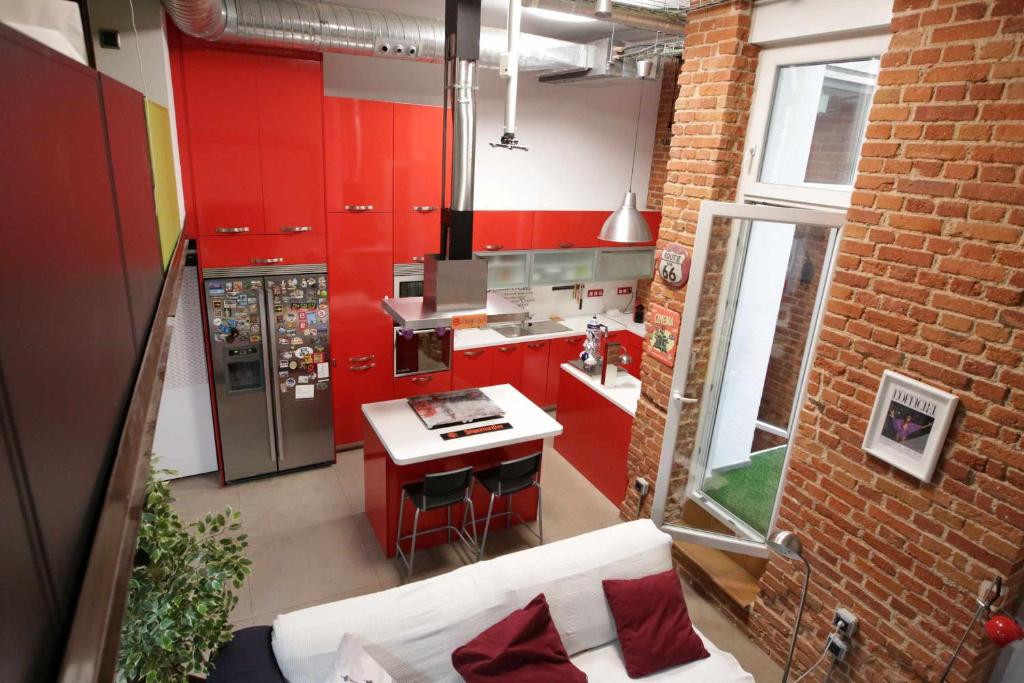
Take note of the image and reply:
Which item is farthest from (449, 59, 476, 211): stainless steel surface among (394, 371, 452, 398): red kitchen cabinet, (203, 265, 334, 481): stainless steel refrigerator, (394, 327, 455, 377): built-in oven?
(394, 371, 452, 398): red kitchen cabinet

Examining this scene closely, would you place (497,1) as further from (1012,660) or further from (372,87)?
(1012,660)

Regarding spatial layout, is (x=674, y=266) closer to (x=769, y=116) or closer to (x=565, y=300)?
(x=769, y=116)

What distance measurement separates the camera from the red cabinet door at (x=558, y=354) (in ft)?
19.9

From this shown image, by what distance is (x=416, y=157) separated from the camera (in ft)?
15.6

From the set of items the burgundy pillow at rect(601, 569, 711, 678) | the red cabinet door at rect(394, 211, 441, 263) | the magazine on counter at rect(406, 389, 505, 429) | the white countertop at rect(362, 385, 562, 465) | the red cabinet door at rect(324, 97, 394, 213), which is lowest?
the burgundy pillow at rect(601, 569, 711, 678)

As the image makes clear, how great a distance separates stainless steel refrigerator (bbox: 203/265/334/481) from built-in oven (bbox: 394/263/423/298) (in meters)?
0.61

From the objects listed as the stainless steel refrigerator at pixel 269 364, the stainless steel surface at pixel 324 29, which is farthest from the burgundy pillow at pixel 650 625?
the stainless steel surface at pixel 324 29

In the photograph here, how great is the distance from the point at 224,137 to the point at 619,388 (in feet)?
11.3

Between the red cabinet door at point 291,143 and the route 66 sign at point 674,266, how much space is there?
8.46ft

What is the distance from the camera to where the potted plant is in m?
1.70

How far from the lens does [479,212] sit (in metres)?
5.38

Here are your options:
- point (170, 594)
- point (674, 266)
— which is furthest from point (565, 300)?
point (170, 594)

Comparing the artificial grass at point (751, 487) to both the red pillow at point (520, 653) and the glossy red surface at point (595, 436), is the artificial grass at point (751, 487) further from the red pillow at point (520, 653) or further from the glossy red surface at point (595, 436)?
the red pillow at point (520, 653)

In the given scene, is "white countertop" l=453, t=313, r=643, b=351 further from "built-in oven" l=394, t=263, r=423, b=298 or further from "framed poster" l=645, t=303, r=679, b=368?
"framed poster" l=645, t=303, r=679, b=368
